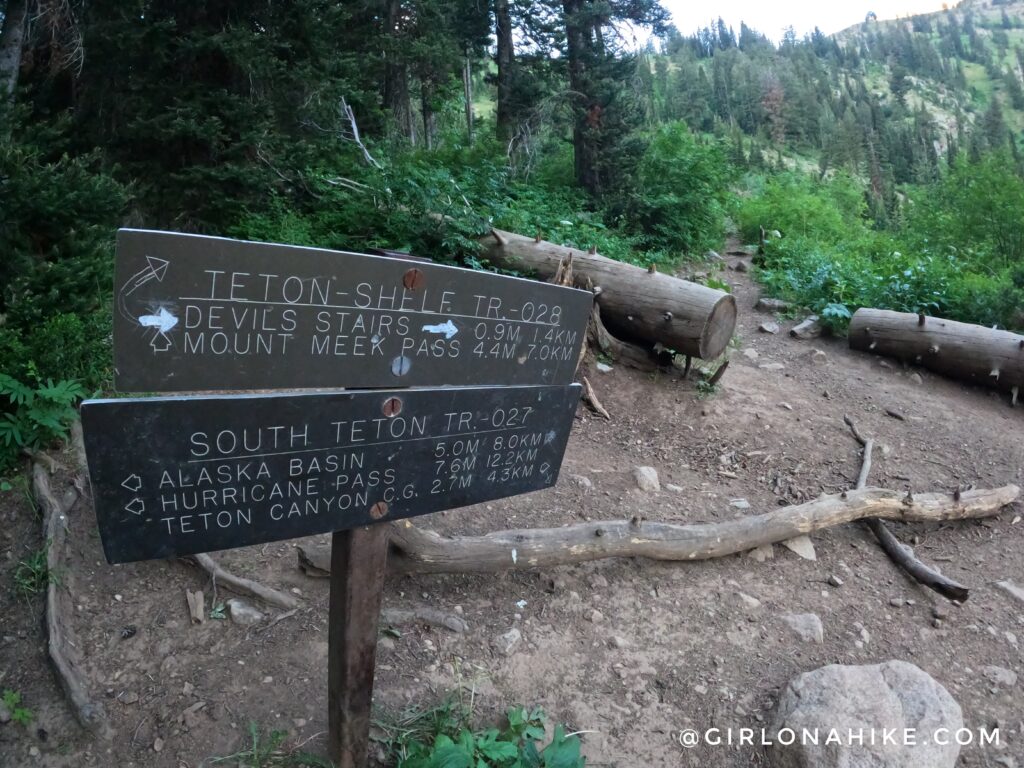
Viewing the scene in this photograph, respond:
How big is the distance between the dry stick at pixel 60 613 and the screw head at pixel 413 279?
89.0 inches

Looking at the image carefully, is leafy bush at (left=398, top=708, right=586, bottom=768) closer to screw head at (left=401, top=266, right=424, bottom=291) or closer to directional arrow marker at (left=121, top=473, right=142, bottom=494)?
directional arrow marker at (left=121, top=473, right=142, bottom=494)

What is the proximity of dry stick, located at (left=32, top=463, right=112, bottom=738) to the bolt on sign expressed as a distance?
5.11 ft

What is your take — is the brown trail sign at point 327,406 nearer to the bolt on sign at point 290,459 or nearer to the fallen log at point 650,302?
the bolt on sign at point 290,459

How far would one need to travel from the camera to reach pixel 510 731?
2807 millimetres

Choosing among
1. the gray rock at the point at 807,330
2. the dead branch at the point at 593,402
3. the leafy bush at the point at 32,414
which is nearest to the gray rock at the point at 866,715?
the dead branch at the point at 593,402

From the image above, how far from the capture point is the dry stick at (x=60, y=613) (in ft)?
8.83

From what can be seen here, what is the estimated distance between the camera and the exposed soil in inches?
111

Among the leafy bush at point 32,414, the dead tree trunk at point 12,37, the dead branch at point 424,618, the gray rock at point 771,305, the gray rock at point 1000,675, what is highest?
the dead tree trunk at point 12,37

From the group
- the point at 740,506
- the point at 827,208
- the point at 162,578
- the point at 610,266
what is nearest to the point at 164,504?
the point at 162,578

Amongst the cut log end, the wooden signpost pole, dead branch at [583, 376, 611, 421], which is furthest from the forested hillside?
the wooden signpost pole

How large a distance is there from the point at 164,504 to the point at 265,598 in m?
1.89

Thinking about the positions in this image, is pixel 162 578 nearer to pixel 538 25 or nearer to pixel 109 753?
pixel 109 753

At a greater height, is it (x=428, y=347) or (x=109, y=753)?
(x=428, y=347)

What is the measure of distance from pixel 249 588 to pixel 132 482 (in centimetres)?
197
